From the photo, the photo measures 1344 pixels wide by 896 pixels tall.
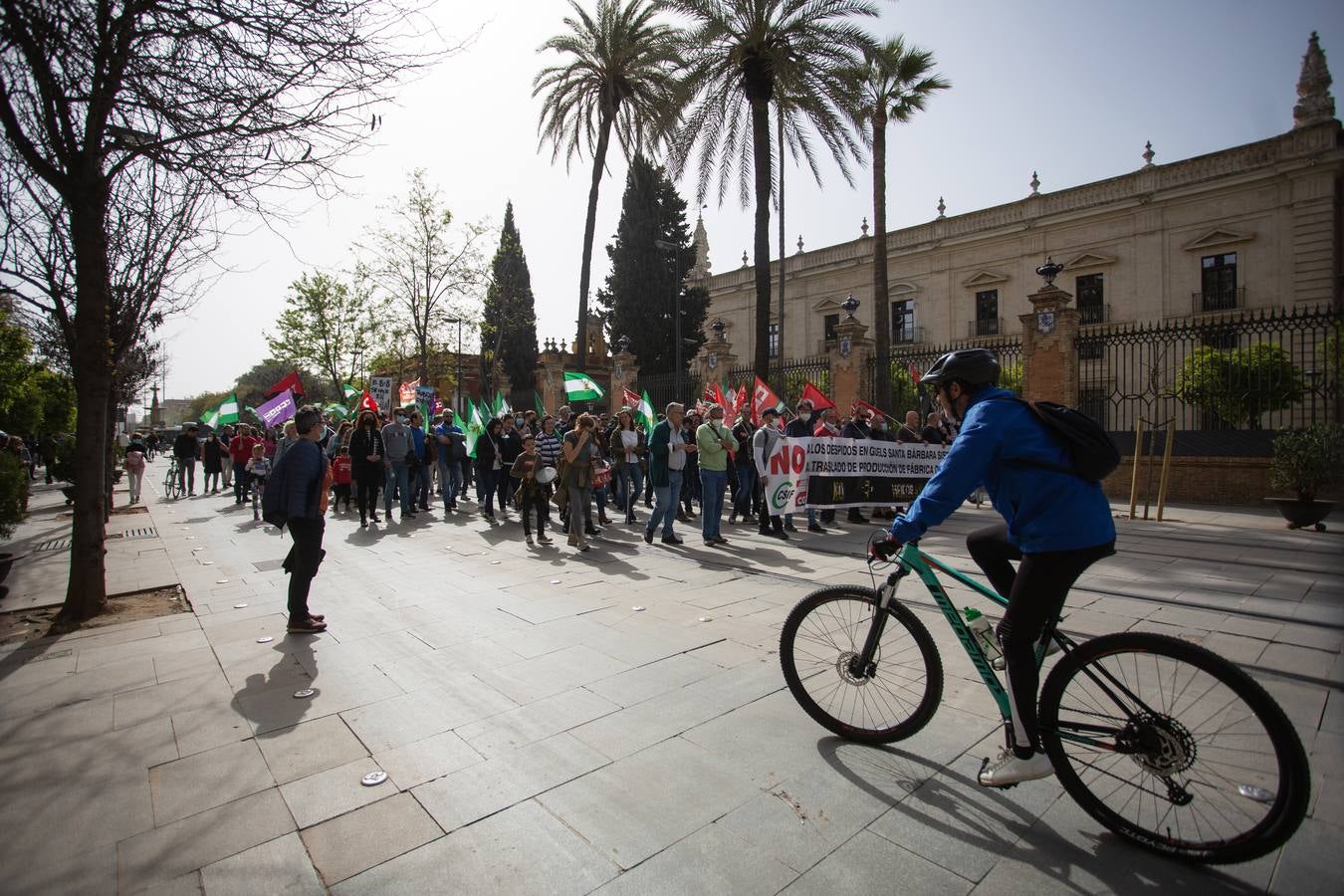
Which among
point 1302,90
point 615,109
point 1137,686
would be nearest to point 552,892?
point 1137,686

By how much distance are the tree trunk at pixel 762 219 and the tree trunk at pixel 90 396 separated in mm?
13601

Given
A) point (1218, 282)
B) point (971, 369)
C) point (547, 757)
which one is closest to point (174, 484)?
point (547, 757)

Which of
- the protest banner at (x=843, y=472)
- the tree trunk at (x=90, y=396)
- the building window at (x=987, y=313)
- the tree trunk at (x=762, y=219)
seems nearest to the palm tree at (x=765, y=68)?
the tree trunk at (x=762, y=219)

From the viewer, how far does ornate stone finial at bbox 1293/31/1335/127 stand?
24.9 metres

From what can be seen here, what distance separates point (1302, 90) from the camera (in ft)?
85.6

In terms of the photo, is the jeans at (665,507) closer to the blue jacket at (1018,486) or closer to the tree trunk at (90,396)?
the tree trunk at (90,396)

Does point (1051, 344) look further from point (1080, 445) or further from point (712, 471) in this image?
point (1080, 445)

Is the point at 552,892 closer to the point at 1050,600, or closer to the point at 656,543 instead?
the point at 1050,600

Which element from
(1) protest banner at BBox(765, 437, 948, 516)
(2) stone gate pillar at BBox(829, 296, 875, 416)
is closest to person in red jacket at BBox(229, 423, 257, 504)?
(1) protest banner at BBox(765, 437, 948, 516)

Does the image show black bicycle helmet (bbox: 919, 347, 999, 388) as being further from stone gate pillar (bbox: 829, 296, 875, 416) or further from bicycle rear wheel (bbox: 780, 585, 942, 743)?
stone gate pillar (bbox: 829, 296, 875, 416)

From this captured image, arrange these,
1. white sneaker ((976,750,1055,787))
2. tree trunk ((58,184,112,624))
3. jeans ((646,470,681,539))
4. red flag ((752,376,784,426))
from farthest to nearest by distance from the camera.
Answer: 1. red flag ((752,376,784,426))
2. jeans ((646,470,681,539))
3. tree trunk ((58,184,112,624))
4. white sneaker ((976,750,1055,787))

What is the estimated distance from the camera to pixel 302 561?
5.84m

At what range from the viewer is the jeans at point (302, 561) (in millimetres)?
5743

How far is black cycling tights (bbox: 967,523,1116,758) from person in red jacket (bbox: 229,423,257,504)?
691 inches
